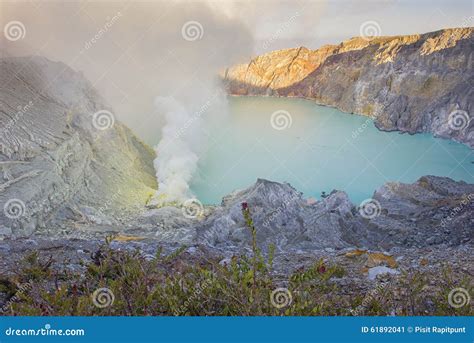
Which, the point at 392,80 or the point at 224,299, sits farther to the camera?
the point at 392,80

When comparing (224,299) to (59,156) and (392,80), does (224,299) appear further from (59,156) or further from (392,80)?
(392,80)

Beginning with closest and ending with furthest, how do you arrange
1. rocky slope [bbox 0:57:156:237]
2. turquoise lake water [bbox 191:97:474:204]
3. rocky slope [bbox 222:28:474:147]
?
1. rocky slope [bbox 0:57:156:237]
2. turquoise lake water [bbox 191:97:474:204]
3. rocky slope [bbox 222:28:474:147]

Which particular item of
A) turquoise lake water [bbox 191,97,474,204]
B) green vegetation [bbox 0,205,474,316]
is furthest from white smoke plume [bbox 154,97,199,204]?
green vegetation [bbox 0,205,474,316]

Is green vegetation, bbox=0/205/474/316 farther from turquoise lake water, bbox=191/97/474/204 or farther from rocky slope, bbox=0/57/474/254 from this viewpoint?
turquoise lake water, bbox=191/97/474/204

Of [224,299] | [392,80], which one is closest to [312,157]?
[224,299]

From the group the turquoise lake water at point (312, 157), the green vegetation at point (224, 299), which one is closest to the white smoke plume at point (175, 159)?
the turquoise lake water at point (312, 157)

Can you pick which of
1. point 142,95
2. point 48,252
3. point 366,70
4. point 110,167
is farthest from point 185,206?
point 366,70
